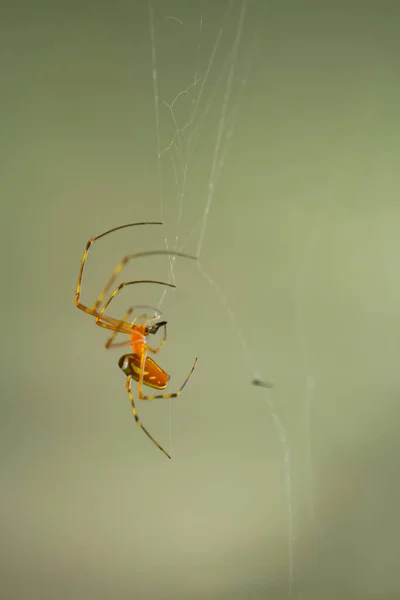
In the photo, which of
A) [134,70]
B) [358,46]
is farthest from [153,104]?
[358,46]

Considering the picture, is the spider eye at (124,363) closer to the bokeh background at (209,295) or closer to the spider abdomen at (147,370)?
the spider abdomen at (147,370)

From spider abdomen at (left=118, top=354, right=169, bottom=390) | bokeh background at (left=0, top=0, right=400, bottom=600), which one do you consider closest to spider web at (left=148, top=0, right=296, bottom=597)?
bokeh background at (left=0, top=0, right=400, bottom=600)

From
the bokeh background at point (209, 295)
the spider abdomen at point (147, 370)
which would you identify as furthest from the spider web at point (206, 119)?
the spider abdomen at point (147, 370)

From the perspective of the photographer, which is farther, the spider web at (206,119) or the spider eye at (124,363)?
the spider web at (206,119)

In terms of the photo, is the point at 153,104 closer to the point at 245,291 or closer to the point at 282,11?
the point at 282,11

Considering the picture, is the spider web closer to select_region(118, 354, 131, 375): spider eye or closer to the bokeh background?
the bokeh background

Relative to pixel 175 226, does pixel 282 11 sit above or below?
above
